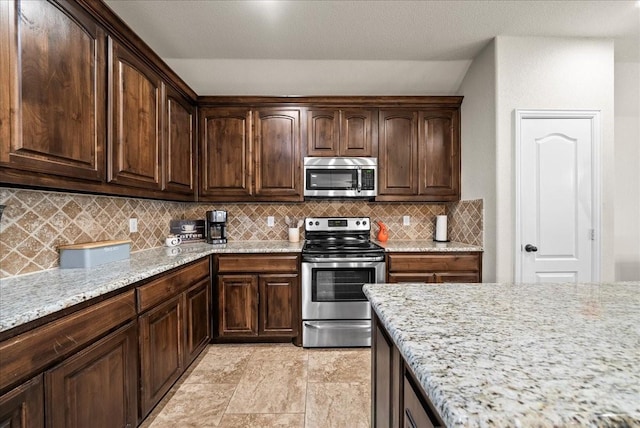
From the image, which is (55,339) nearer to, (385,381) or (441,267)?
(385,381)

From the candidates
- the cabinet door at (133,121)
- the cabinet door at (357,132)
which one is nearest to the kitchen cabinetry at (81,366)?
the cabinet door at (133,121)

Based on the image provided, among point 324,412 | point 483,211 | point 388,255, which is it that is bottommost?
point 324,412

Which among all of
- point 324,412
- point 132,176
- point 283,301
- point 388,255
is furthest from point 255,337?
point 132,176

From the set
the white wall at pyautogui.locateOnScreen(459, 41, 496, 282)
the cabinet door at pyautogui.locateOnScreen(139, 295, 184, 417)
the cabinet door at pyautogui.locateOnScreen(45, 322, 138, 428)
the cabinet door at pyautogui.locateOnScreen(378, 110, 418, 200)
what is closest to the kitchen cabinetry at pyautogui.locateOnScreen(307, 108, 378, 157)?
the cabinet door at pyautogui.locateOnScreen(378, 110, 418, 200)

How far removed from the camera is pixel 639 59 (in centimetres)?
286

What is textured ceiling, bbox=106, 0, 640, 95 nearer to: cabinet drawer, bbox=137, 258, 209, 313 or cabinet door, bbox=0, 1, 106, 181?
cabinet door, bbox=0, 1, 106, 181

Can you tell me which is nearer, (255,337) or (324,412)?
(324,412)

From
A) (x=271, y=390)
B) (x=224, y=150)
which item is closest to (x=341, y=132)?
(x=224, y=150)

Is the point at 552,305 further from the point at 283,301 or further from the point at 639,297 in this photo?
the point at 283,301

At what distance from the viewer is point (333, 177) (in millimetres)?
3055

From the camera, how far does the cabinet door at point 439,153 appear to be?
3.11 metres

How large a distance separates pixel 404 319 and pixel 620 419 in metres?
0.46

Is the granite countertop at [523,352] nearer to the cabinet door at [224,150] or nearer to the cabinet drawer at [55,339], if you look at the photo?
the cabinet drawer at [55,339]

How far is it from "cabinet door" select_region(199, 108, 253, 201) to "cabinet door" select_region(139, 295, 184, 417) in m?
1.33
